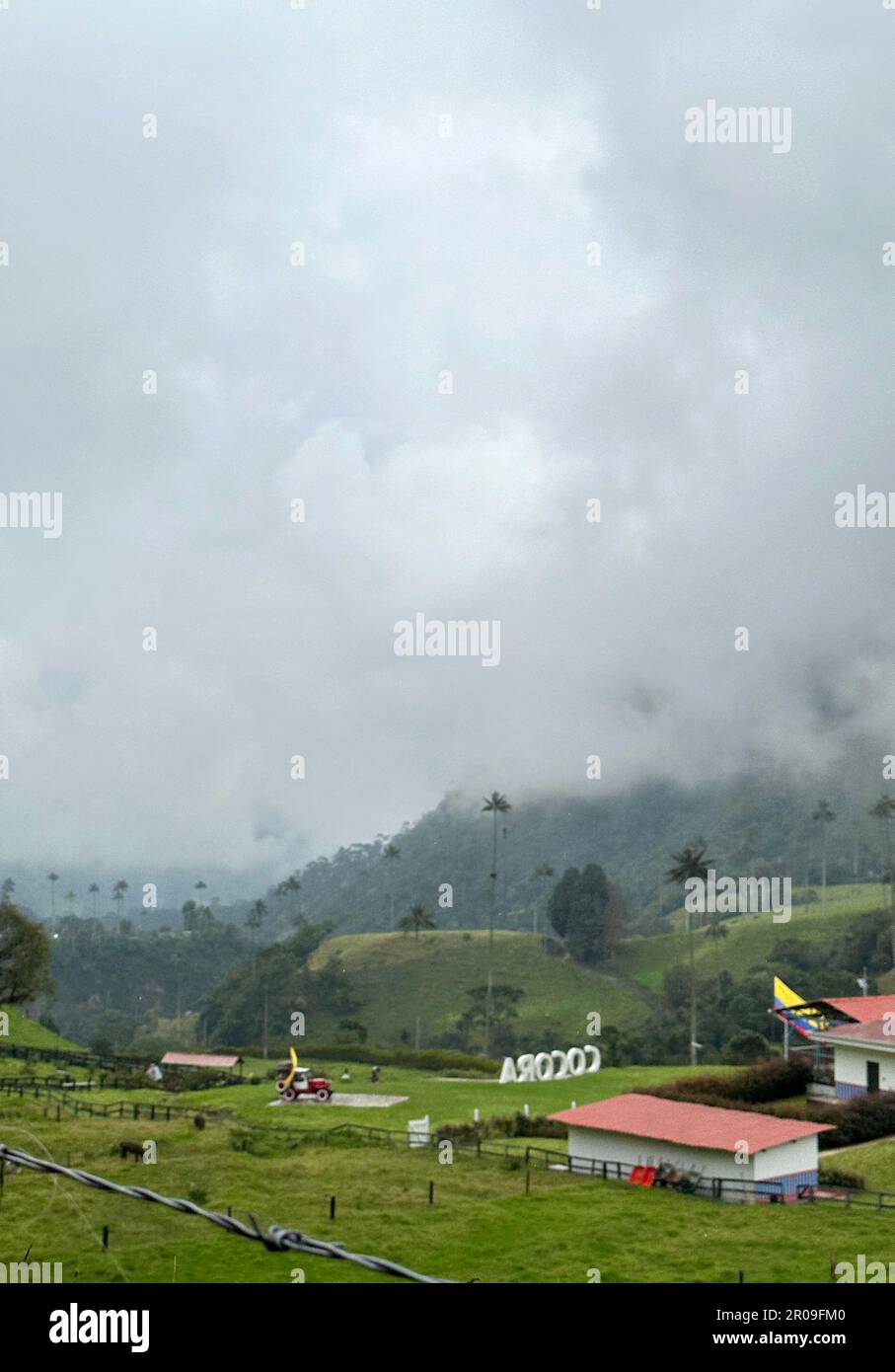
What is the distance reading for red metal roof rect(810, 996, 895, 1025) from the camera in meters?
62.4

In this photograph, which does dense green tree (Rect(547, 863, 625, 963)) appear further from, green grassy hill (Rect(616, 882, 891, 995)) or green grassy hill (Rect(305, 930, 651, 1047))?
green grassy hill (Rect(616, 882, 891, 995))

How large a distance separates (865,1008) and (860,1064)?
650cm

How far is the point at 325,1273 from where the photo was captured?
31797mm

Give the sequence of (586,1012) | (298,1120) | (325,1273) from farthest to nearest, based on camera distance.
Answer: (586,1012), (298,1120), (325,1273)

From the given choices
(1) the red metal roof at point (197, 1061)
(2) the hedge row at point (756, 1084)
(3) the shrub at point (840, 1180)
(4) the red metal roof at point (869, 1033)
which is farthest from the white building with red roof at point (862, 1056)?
(1) the red metal roof at point (197, 1061)

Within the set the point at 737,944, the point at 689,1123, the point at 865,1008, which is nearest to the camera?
the point at 689,1123

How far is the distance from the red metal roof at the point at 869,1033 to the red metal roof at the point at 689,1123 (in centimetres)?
1198

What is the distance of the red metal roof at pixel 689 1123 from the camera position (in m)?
41.1

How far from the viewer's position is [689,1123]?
145 feet

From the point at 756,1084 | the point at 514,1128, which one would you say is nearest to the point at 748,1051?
the point at 756,1084

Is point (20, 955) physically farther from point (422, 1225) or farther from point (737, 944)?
point (737, 944)
